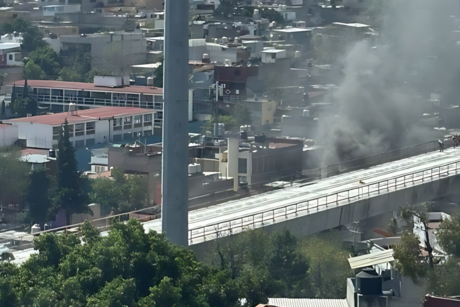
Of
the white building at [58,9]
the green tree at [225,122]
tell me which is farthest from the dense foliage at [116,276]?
the white building at [58,9]

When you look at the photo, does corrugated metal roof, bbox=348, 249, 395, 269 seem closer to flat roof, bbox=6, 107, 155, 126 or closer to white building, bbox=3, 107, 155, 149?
white building, bbox=3, 107, 155, 149

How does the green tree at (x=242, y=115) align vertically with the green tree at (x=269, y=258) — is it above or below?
below

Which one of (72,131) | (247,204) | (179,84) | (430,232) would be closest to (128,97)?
(72,131)

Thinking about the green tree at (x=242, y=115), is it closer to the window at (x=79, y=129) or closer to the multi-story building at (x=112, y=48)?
the window at (x=79, y=129)

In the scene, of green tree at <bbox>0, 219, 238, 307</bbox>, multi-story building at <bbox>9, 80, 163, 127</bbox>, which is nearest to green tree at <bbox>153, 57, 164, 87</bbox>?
multi-story building at <bbox>9, 80, 163, 127</bbox>

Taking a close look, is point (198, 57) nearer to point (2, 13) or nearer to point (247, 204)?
point (2, 13)

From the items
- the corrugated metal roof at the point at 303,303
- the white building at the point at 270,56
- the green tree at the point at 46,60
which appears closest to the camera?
the corrugated metal roof at the point at 303,303

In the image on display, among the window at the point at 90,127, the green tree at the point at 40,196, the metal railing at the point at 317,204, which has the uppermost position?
the metal railing at the point at 317,204
